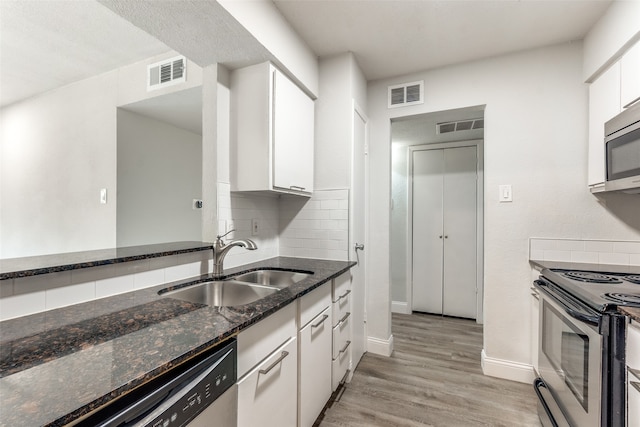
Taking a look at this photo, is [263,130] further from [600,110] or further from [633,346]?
[600,110]

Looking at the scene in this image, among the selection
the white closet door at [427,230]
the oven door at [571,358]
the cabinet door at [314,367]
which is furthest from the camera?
the white closet door at [427,230]

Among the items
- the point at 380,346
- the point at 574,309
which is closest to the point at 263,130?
the point at 574,309

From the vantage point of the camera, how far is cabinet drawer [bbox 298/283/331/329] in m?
1.38

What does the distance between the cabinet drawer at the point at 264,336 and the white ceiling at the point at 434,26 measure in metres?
1.71

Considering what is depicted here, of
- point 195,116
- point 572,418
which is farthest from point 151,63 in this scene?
point 572,418

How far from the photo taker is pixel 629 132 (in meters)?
1.47

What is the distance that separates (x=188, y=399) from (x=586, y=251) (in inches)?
98.1

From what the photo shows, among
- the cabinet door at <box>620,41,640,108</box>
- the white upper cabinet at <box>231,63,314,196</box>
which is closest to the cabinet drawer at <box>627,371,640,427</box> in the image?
the cabinet door at <box>620,41,640,108</box>

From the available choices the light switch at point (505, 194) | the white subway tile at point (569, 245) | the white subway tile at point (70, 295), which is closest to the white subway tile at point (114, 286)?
the white subway tile at point (70, 295)

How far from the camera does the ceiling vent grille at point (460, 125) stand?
2867 millimetres

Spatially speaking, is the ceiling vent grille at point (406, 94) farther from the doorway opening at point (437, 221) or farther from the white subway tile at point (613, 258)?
the white subway tile at point (613, 258)

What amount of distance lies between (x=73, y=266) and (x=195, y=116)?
7.70ft

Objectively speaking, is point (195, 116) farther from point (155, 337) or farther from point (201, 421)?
point (201, 421)

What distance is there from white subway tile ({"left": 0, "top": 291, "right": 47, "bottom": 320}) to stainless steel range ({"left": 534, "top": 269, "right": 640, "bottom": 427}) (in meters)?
2.08
